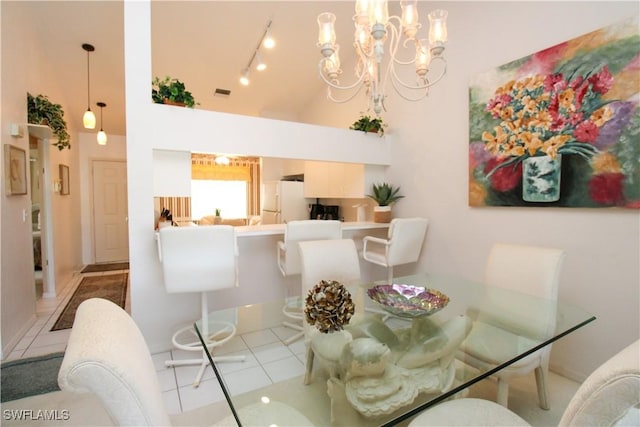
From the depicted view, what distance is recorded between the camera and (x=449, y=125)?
2949mm

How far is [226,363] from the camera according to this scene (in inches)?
52.2

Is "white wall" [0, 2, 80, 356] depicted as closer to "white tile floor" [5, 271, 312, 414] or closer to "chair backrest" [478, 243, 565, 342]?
"white tile floor" [5, 271, 312, 414]

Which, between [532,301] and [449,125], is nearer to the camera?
[532,301]

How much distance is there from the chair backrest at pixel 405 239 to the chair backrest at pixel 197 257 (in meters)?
1.42

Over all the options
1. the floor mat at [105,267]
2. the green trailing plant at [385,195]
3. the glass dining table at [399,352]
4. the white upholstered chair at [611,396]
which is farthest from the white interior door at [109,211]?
the white upholstered chair at [611,396]

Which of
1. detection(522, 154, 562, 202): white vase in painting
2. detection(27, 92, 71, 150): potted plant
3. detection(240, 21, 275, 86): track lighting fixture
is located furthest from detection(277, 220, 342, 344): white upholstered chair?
detection(27, 92, 71, 150): potted plant

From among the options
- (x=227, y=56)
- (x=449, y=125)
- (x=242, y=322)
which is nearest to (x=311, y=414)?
(x=242, y=322)

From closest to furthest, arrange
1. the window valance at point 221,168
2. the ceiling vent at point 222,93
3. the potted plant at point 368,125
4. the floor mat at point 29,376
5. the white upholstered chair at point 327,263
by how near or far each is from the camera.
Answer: the floor mat at point 29,376, the white upholstered chair at point 327,263, the potted plant at point 368,125, the ceiling vent at point 222,93, the window valance at point 221,168

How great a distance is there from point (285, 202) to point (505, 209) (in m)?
3.14

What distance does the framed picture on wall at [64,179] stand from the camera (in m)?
4.34

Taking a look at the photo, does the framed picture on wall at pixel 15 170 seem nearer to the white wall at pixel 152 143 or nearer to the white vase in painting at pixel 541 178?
the white wall at pixel 152 143

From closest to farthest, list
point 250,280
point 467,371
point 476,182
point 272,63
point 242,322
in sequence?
point 467,371 → point 242,322 → point 476,182 → point 250,280 → point 272,63

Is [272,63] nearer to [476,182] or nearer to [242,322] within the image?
[476,182]

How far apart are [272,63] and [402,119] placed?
6.55 feet
